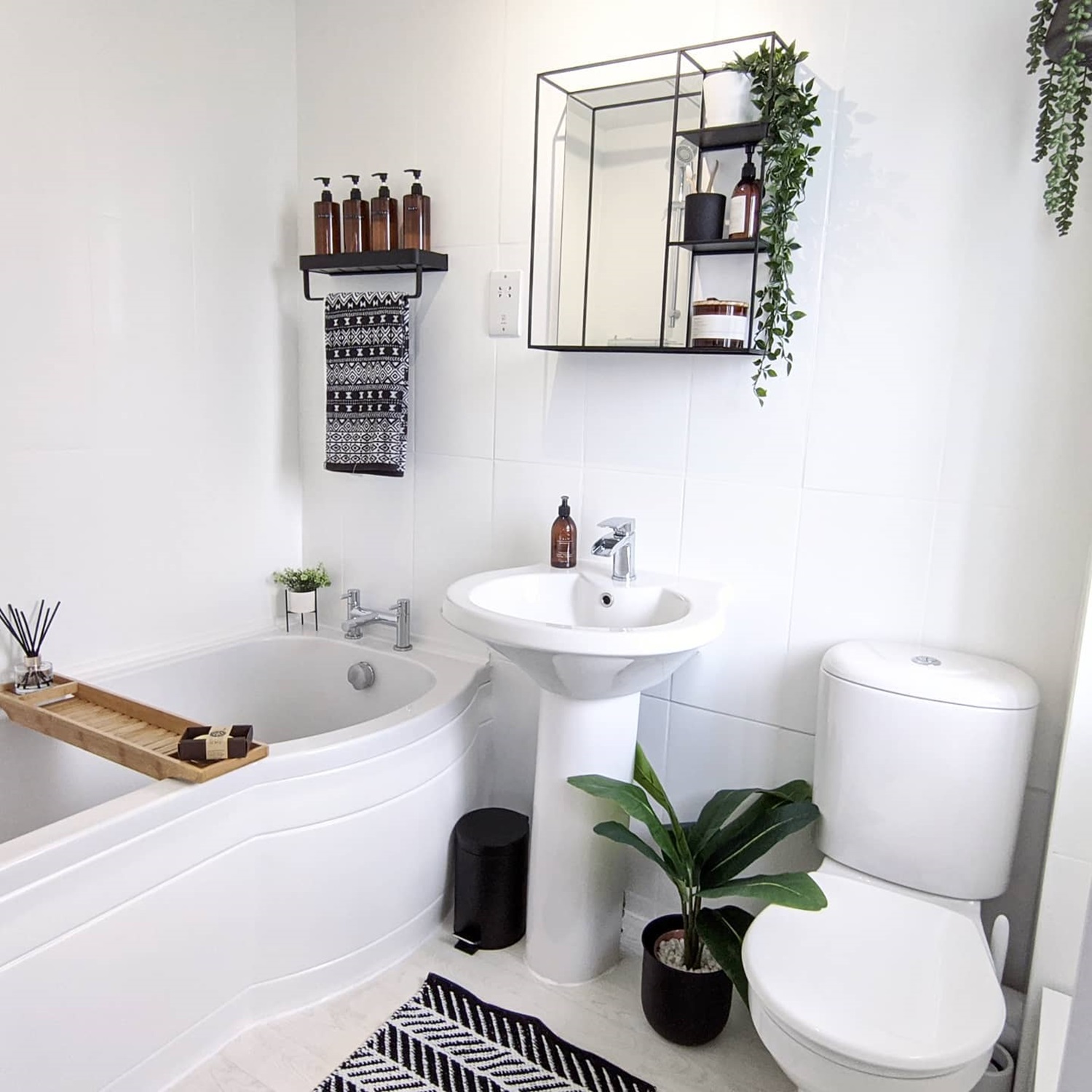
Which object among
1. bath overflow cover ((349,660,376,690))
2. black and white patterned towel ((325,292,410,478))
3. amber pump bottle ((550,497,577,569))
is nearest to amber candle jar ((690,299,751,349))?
amber pump bottle ((550,497,577,569))

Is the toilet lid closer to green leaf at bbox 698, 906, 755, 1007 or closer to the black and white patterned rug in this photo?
green leaf at bbox 698, 906, 755, 1007

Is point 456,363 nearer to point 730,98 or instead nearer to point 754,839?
point 730,98

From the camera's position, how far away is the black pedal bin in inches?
78.1

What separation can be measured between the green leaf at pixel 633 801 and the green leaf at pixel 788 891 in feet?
0.63

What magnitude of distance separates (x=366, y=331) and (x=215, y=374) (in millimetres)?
431

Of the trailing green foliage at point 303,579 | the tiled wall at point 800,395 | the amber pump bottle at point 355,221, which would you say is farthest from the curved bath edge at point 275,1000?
the amber pump bottle at point 355,221

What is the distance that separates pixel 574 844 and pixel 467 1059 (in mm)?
447

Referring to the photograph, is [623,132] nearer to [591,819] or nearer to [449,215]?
[449,215]

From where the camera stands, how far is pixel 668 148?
1.88m

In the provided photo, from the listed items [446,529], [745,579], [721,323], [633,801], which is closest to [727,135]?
[721,323]

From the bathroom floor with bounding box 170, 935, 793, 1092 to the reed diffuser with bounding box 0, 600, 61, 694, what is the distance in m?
0.86

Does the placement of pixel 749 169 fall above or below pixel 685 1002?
above

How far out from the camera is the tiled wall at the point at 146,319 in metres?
1.91

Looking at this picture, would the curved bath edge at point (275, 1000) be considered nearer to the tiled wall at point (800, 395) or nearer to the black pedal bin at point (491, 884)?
the black pedal bin at point (491, 884)
